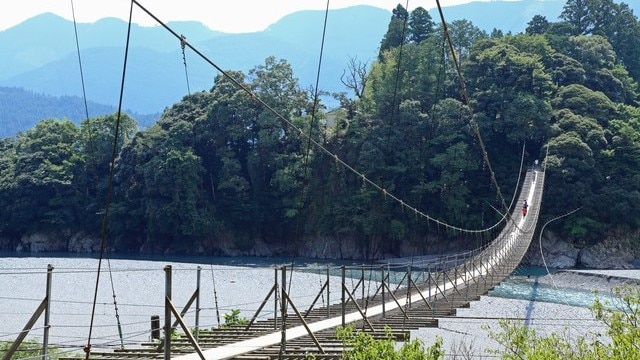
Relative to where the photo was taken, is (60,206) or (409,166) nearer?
(409,166)

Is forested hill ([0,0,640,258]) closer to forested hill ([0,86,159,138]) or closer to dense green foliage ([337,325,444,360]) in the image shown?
dense green foliage ([337,325,444,360])

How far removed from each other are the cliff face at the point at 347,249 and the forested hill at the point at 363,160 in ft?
0.40

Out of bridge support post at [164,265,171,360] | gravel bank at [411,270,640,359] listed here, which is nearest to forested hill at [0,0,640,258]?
gravel bank at [411,270,640,359]

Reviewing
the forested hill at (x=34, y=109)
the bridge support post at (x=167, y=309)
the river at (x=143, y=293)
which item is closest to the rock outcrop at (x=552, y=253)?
the river at (x=143, y=293)

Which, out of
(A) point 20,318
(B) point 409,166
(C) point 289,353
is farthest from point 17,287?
(C) point 289,353

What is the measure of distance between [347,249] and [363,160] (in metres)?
4.20

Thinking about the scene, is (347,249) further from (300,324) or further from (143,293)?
(300,324)

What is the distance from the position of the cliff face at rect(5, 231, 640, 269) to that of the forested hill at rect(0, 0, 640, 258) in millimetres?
123

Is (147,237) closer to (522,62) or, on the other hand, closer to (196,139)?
(196,139)

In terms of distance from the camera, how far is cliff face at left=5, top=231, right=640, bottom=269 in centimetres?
3366

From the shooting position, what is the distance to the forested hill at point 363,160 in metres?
34.8

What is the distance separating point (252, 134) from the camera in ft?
Answer: 134

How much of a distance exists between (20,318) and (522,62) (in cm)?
2499

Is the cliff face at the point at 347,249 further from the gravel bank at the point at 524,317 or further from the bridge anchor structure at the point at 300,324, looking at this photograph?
the bridge anchor structure at the point at 300,324
